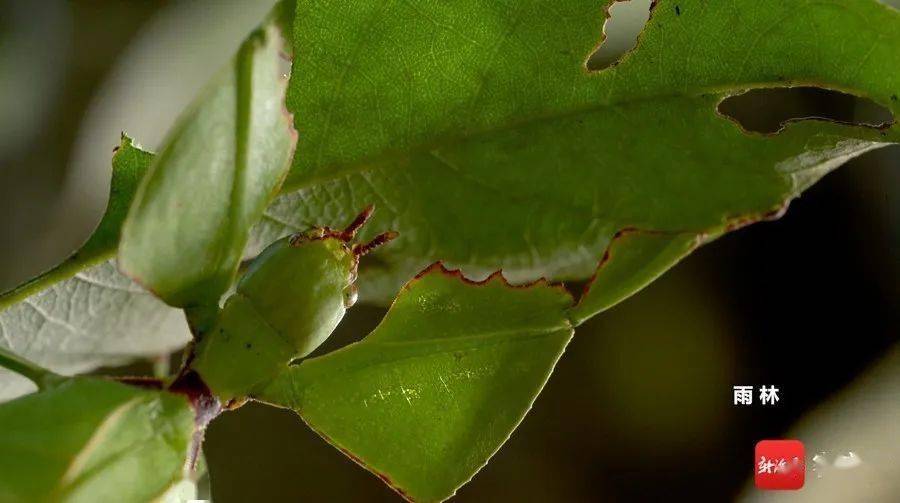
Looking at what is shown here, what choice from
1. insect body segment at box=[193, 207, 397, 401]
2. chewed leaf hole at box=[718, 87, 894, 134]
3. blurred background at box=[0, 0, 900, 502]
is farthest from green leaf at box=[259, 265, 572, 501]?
chewed leaf hole at box=[718, 87, 894, 134]

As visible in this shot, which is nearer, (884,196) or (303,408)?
(303,408)

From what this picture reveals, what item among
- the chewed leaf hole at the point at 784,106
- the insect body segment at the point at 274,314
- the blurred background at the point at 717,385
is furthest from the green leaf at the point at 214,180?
the chewed leaf hole at the point at 784,106

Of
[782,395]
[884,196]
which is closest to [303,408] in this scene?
[782,395]

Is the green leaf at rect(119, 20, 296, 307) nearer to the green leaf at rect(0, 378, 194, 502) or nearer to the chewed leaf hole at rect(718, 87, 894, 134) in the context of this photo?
the green leaf at rect(0, 378, 194, 502)

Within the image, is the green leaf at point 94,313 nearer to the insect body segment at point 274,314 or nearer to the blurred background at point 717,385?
the insect body segment at point 274,314

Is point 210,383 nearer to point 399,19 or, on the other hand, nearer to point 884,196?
point 399,19

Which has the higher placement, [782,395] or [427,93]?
[782,395]

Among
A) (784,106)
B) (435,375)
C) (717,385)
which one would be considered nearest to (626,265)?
(435,375)

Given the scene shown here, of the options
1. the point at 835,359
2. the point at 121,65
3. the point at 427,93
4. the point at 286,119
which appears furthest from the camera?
the point at 835,359
